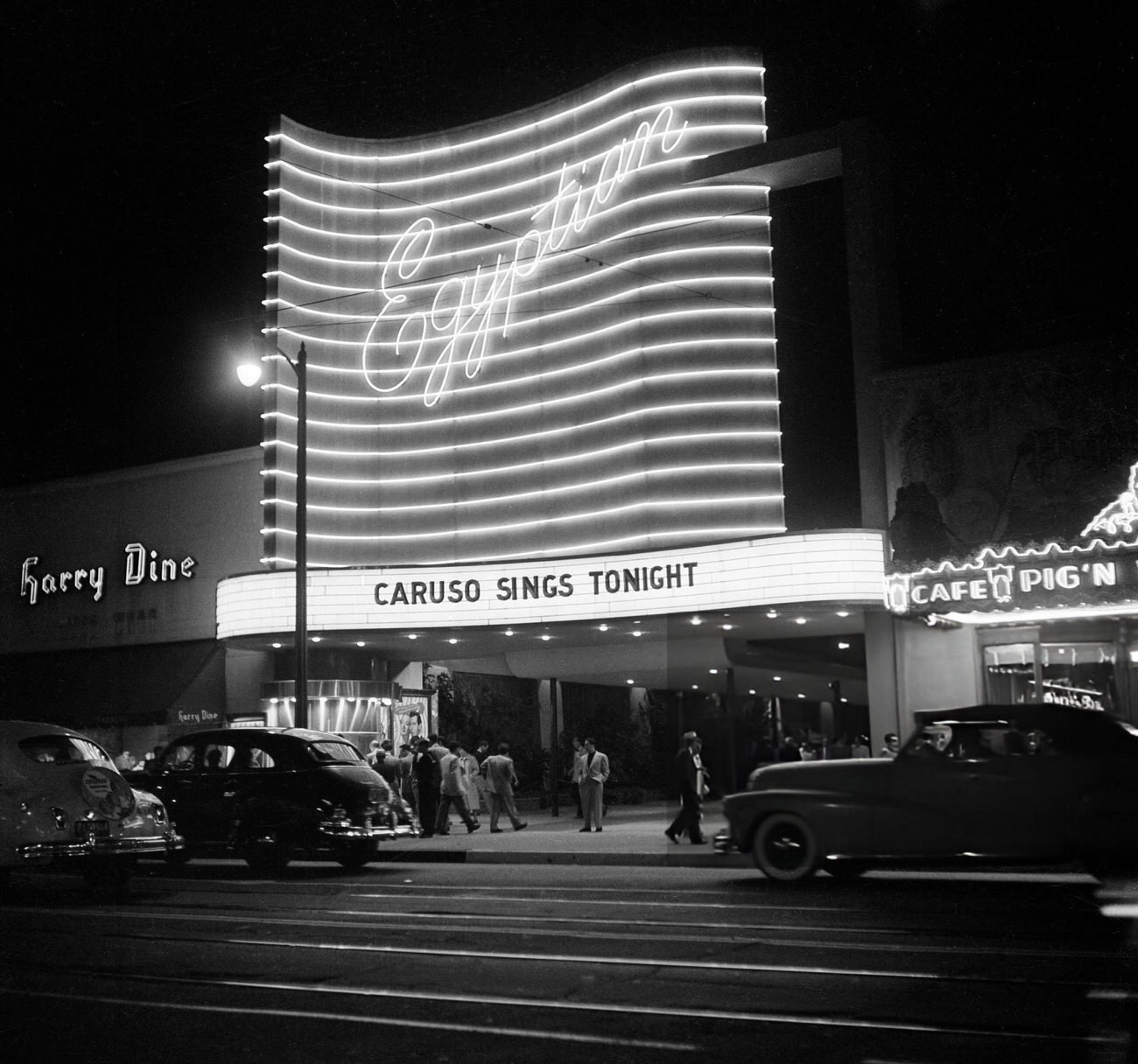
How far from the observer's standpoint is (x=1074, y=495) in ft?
65.8

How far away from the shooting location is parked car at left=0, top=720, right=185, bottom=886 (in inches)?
547

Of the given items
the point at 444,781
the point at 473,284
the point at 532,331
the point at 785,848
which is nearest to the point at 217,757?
the point at 444,781

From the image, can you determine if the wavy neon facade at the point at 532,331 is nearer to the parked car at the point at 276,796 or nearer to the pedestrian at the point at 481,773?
the pedestrian at the point at 481,773

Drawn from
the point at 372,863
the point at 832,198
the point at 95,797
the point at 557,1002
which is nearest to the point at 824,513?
Result: the point at 832,198

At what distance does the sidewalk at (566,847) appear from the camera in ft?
56.5

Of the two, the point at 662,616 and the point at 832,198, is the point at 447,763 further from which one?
the point at 832,198

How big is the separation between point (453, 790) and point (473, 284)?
11.7 m

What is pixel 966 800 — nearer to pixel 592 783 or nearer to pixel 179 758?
pixel 592 783

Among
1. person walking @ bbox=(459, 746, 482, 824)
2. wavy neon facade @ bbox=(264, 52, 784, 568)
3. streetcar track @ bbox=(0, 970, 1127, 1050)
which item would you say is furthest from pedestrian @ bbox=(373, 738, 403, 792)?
streetcar track @ bbox=(0, 970, 1127, 1050)

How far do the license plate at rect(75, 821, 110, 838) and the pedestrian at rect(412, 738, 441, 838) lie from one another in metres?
7.97

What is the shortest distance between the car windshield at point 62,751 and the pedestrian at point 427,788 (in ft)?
22.9

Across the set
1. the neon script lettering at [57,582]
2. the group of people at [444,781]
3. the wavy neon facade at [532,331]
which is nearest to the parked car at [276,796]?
the group of people at [444,781]

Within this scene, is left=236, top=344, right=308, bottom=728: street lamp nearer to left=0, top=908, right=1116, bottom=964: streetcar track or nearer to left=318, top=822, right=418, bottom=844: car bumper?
left=318, top=822, right=418, bottom=844: car bumper

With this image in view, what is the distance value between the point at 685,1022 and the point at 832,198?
20.3 meters
